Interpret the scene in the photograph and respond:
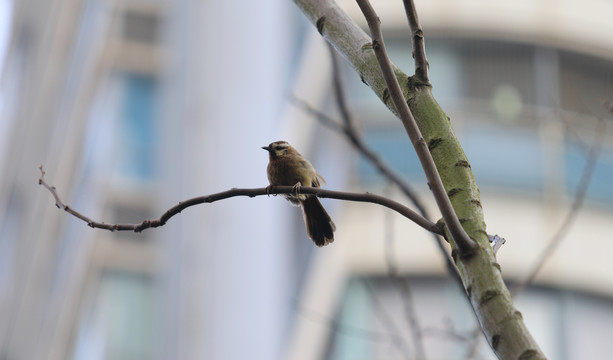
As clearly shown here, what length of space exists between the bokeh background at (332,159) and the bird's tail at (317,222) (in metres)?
2.46

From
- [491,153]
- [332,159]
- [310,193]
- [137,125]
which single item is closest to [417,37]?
[310,193]

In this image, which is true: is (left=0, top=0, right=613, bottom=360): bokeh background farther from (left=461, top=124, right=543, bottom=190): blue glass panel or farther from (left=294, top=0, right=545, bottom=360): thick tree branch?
(left=294, top=0, right=545, bottom=360): thick tree branch

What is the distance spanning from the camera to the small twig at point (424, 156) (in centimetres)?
162

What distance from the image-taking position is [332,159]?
10.4 meters

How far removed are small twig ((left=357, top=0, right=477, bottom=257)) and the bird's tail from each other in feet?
3.74

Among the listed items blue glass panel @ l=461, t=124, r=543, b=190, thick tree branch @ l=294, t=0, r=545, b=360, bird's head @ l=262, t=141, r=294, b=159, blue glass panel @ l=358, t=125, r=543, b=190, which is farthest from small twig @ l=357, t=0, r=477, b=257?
blue glass panel @ l=461, t=124, r=543, b=190

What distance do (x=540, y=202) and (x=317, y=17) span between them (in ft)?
27.5

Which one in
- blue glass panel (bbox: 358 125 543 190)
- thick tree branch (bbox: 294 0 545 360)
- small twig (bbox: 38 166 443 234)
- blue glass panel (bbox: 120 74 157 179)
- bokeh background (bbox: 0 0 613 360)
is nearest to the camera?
thick tree branch (bbox: 294 0 545 360)

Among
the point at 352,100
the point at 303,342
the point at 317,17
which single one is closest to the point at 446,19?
the point at 352,100

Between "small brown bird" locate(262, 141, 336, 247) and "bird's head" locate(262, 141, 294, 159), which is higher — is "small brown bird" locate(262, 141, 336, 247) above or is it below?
below

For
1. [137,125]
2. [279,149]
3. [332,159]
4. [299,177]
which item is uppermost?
[137,125]

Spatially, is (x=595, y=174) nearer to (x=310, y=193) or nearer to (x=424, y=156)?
(x=310, y=193)

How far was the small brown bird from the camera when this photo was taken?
9.54 feet

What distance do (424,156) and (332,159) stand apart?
8712mm
